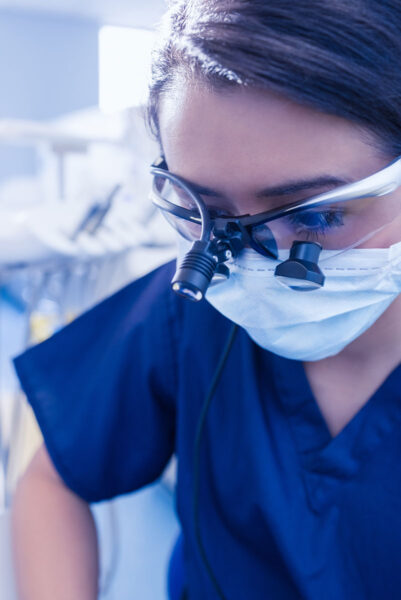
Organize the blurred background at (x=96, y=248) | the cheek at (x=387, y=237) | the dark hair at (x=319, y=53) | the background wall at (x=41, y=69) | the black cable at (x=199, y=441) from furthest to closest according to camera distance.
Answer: the background wall at (x=41, y=69) → the blurred background at (x=96, y=248) → the black cable at (x=199, y=441) → the cheek at (x=387, y=237) → the dark hair at (x=319, y=53)

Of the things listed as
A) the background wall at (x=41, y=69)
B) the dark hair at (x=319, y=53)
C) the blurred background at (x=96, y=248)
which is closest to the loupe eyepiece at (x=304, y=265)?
the dark hair at (x=319, y=53)

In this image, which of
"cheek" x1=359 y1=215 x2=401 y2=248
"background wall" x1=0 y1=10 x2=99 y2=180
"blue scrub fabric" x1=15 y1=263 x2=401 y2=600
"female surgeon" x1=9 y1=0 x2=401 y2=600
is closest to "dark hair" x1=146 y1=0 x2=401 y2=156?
"female surgeon" x1=9 y1=0 x2=401 y2=600

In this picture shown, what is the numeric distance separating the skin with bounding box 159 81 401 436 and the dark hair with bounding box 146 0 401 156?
14mm

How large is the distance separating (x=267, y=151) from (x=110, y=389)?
0.46 metres

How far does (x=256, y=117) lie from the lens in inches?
20.1

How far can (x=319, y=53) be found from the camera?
48 centimetres

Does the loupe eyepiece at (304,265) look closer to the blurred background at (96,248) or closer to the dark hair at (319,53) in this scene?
the dark hair at (319,53)

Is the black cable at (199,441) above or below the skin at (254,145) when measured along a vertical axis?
below

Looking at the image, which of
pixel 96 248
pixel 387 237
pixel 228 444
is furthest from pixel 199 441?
pixel 96 248

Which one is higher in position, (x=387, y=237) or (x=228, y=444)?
(x=387, y=237)

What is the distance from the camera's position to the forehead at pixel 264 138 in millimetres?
502

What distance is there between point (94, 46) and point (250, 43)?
469cm

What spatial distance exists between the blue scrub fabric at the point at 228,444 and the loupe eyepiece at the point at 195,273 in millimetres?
221

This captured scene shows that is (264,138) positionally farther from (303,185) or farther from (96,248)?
(96,248)
